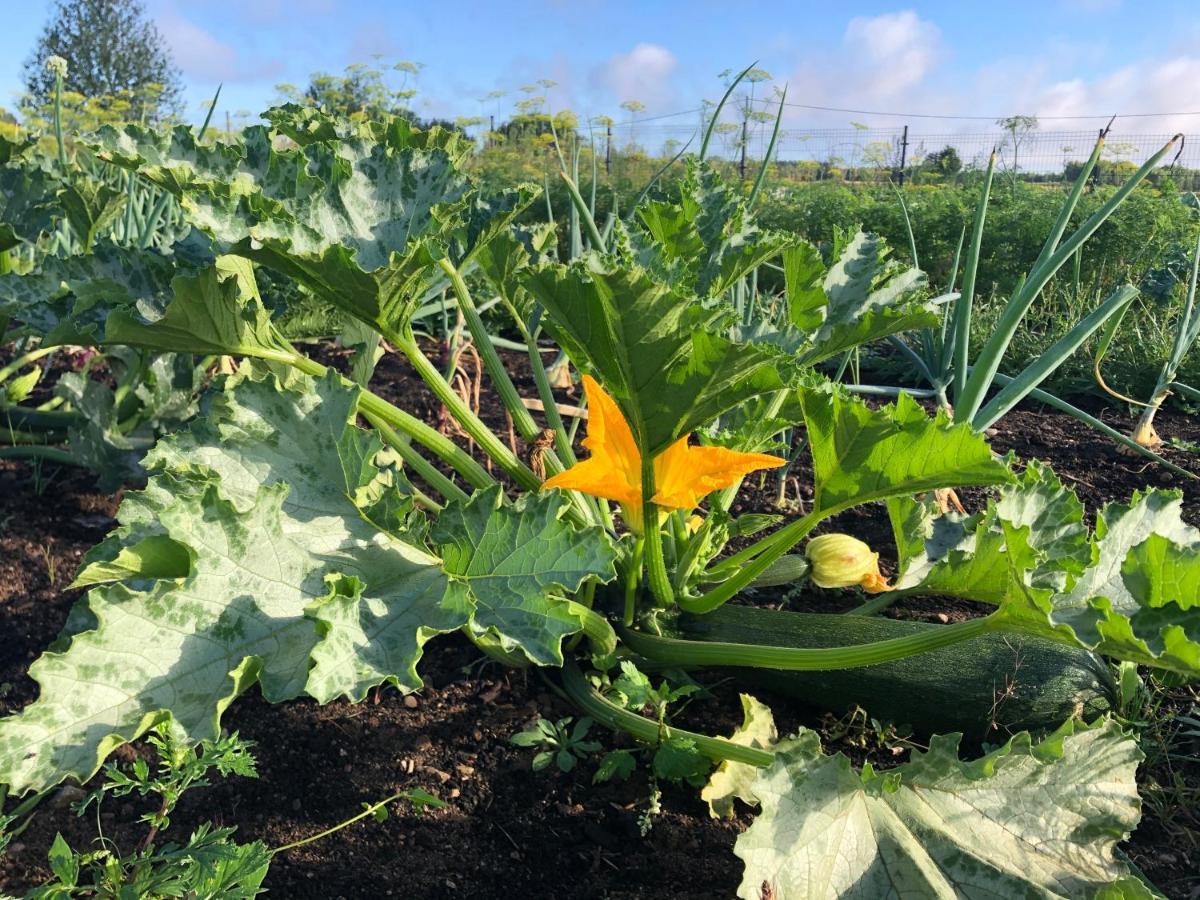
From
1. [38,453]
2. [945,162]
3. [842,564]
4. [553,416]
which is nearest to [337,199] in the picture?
[553,416]

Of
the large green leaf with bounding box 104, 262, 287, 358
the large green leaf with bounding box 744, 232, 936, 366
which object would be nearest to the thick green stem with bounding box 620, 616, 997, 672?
the large green leaf with bounding box 744, 232, 936, 366

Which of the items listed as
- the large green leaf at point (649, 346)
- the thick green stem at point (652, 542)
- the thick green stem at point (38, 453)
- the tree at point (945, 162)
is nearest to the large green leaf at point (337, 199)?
the large green leaf at point (649, 346)

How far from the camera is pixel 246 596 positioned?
1257 mm

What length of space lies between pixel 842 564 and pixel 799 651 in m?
0.52

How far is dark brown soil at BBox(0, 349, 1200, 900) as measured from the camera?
4.59 feet

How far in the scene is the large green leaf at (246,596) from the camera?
1112mm

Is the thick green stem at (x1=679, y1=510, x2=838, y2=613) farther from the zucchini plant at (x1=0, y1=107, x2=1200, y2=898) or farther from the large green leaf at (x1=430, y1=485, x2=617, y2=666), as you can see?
the large green leaf at (x1=430, y1=485, x2=617, y2=666)

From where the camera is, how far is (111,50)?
30.7m

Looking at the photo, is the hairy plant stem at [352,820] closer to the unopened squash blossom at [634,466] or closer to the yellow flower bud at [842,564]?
the unopened squash blossom at [634,466]

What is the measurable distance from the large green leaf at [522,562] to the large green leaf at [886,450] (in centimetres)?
34

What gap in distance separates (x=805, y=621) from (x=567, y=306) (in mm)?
900

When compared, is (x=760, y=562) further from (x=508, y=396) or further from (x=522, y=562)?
(x=508, y=396)

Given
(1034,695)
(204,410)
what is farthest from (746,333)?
(204,410)

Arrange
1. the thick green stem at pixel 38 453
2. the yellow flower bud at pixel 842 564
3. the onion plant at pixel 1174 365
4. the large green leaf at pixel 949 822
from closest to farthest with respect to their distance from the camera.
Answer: the large green leaf at pixel 949 822, the yellow flower bud at pixel 842 564, the thick green stem at pixel 38 453, the onion plant at pixel 1174 365
